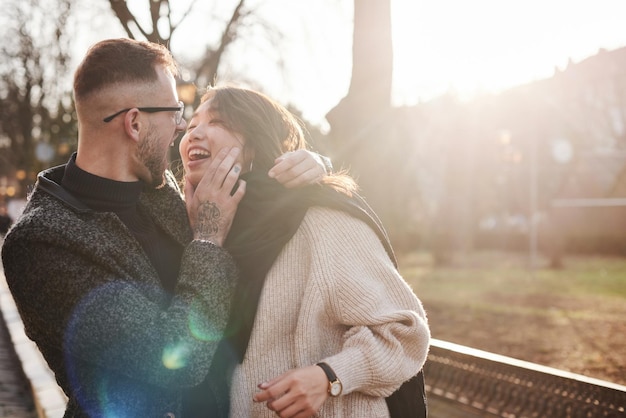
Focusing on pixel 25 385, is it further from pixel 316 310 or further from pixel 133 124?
pixel 316 310

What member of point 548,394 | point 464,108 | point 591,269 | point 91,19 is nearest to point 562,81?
point 464,108

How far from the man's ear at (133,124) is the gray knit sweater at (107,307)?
33 centimetres

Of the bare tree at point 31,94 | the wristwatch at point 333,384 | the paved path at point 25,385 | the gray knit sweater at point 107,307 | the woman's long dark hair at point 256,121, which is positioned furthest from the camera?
the bare tree at point 31,94

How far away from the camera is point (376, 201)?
5.57 meters

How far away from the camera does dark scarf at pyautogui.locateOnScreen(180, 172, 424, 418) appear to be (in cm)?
231

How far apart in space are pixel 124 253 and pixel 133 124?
0.51 metres

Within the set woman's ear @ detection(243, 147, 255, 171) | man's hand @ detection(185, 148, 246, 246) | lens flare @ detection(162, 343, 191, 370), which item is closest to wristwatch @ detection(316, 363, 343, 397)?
lens flare @ detection(162, 343, 191, 370)

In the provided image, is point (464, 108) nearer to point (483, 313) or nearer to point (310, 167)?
point (483, 313)

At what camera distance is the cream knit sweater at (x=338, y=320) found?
7.21 ft

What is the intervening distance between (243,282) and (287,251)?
22 centimetres

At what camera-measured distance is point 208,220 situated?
2.31 m

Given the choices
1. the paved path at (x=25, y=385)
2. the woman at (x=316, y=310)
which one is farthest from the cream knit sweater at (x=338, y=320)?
the paved path at (x=25, y=385)

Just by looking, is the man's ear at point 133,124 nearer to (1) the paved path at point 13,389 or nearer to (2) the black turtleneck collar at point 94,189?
(2) the black turtleneck collar at point 94,189

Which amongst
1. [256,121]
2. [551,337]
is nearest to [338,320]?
[256,121]
